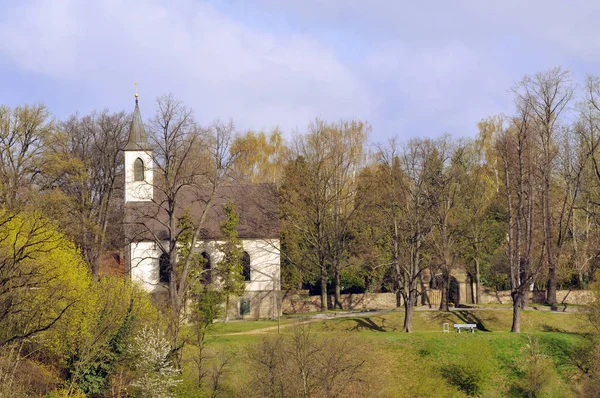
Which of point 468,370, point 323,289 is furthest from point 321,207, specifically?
point 468,370

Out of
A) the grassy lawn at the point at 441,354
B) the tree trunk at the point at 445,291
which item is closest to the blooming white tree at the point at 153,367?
the grassy lawn at the point at 441,354

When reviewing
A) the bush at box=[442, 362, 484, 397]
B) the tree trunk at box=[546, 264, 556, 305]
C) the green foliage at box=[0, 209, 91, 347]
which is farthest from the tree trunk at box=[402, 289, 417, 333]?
the green foliage at box=[0, 209, 91, 347]

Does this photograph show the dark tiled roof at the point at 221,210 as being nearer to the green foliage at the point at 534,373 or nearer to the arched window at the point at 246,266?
the arched window at the point at 246,266

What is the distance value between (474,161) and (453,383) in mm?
32934

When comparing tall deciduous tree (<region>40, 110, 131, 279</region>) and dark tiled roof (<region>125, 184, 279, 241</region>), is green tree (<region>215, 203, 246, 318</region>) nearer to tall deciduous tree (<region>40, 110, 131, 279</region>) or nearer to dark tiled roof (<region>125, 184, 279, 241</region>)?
dark tiled roof (<region>125, 184, 279, 241</region>)

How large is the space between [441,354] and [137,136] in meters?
24.6

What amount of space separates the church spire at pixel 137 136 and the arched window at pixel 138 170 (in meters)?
0.86

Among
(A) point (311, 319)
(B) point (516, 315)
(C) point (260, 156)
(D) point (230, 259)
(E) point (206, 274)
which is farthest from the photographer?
(C) point (260, 156)

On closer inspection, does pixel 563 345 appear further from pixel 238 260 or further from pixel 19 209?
pixel 19 209

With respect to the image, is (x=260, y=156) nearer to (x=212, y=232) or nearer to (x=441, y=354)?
(x=212, y=232)

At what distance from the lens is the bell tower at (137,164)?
4916 cm

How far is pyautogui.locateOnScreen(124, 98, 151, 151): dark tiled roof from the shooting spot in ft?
161

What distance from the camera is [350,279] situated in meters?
51.3

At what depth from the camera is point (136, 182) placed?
49.7 meters
